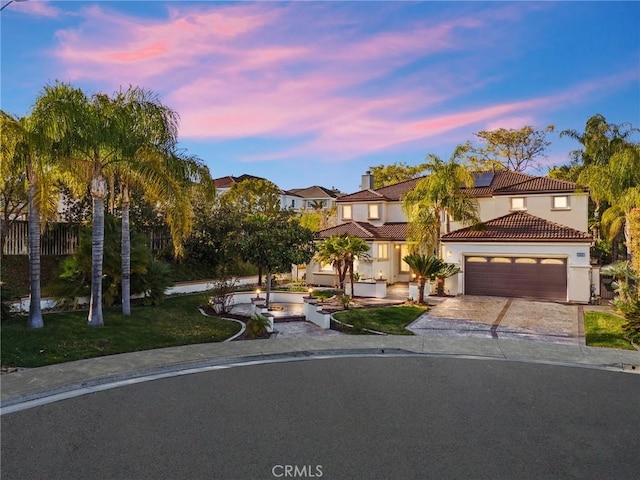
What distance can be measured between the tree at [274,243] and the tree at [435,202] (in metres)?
8.25

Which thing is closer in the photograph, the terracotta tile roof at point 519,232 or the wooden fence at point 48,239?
the wooden fence at point 48,239

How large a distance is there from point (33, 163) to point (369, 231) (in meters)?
20.7

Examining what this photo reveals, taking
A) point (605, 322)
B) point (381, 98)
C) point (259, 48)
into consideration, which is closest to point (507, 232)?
point (605, 322)

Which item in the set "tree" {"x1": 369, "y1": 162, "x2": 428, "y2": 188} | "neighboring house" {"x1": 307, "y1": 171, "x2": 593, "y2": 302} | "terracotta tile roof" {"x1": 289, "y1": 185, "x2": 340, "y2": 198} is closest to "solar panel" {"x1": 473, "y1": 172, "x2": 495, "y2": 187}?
"neighboring house" {"x1": 307, "y1": 171, "x2": 593, "y2": 302}

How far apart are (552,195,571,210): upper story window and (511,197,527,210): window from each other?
1745 mm

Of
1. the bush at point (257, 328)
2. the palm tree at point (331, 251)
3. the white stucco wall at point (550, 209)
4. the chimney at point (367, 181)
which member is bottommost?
the bush at point (257, 328)

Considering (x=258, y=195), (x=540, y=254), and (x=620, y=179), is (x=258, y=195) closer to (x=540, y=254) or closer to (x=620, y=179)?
(x=540, y=254)

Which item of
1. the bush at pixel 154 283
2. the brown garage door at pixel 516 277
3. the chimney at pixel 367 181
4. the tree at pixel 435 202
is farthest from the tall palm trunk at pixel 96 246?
the chimney at pixel 367 181

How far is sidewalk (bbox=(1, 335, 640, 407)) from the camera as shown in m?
8.51

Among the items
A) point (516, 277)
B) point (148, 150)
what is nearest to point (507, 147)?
point (516, 277)

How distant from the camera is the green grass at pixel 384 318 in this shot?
47.9 feet

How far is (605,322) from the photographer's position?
15781 millimetres

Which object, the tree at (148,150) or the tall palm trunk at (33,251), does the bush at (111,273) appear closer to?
the tree at (148,150)

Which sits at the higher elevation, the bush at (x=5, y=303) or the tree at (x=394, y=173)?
the tree at (x=394, y=173)
